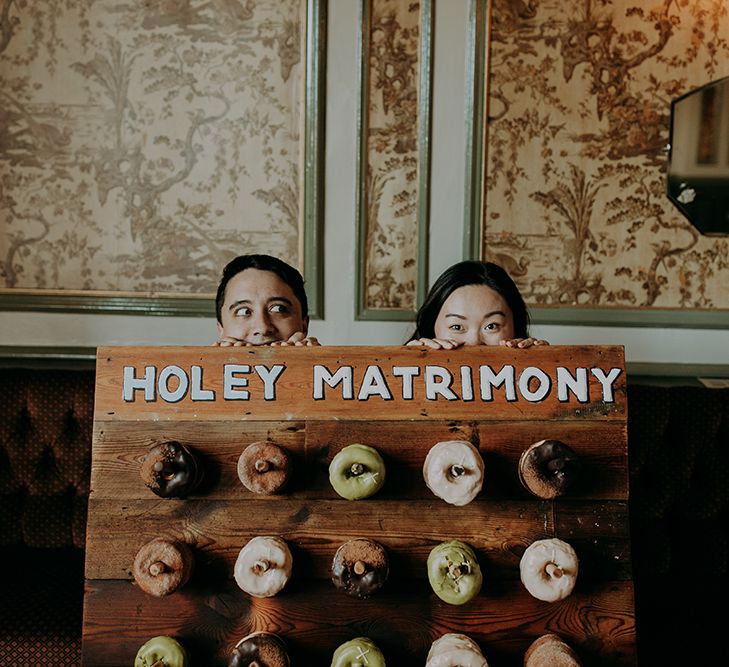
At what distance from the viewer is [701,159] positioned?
248 cm

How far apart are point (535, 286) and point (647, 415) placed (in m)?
0.64

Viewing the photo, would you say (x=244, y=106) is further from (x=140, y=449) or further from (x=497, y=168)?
(x=140, y=449)

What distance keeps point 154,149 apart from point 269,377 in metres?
1.43

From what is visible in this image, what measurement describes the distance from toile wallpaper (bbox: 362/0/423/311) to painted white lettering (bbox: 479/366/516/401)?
1088mm

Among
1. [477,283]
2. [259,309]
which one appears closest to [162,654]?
[259,309]

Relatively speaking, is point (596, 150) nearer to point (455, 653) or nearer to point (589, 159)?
point (589, 159)

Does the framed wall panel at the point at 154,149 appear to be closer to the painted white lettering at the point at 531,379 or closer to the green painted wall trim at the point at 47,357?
the green painted wall trim at the point at 47,357

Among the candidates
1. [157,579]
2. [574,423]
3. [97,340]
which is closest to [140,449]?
[157,579]

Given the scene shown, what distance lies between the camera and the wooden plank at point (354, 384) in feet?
4.67

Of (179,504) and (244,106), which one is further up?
(244,106)

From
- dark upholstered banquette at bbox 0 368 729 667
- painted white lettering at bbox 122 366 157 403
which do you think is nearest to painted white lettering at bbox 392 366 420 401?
painted white lettering at bbox 122 366 157 403

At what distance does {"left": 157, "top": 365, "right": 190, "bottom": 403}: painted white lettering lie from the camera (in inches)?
56.2

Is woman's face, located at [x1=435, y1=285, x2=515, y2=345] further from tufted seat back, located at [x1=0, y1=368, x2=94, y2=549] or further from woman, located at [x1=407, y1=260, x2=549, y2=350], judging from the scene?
tufted seat back, located at [x1=0, y1=368, x2=94, y2=549]

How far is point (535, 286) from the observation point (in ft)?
8.18
